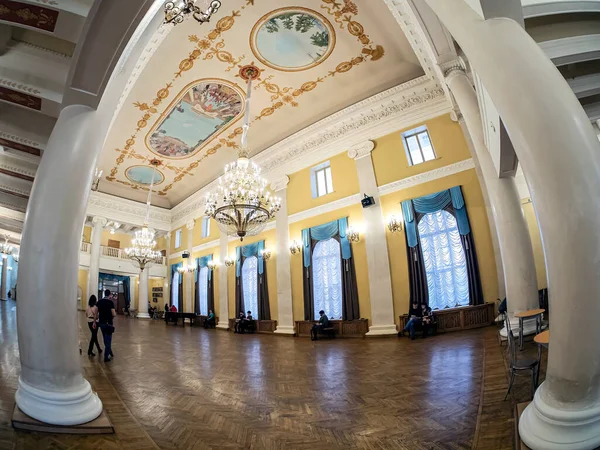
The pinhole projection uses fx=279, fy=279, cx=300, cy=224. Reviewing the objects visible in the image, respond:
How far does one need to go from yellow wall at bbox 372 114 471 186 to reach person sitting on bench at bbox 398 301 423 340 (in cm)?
348

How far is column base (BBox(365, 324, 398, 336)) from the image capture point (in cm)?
714

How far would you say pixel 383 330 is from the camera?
723cm

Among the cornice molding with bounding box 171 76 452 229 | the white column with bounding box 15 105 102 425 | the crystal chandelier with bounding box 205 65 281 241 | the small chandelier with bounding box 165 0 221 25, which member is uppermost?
the cornice molding with bounding box 171 76 452 229

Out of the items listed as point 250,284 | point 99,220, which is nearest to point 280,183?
point 250,284

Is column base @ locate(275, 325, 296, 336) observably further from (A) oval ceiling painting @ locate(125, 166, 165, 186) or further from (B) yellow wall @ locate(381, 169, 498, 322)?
(A) oval ceiling painting @ locate(125, 166, 165, 186)

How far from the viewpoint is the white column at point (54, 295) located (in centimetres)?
216

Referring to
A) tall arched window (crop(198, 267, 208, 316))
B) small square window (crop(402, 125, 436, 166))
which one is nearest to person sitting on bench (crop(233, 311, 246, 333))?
tall arched window (crop(198, 267, 208, 316))

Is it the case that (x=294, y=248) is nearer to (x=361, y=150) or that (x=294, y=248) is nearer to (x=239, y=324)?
(x=239, y=324)

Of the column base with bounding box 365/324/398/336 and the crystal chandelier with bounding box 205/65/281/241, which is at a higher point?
the crystal chandelier with bounding box 205/65/281/241

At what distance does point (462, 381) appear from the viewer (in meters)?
2.88

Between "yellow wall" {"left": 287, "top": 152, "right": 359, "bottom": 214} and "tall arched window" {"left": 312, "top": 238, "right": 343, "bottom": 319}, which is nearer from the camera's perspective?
"tall arched window" {"left": 312, "top": 238, "right": 343, "bottom": 319}

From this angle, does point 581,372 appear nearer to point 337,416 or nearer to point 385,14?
point 337,416

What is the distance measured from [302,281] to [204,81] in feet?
21.3

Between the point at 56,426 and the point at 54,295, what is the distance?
0.95 m
